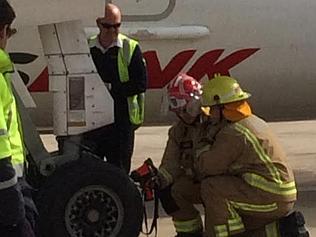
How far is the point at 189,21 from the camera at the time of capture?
9445 millimetres

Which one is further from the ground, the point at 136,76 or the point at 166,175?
the point at 136,76

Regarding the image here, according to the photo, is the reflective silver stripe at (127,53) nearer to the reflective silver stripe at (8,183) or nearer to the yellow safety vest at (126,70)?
the yellow safety vest at (126,70)

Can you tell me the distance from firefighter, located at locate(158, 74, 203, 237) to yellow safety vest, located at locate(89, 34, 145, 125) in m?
0.79

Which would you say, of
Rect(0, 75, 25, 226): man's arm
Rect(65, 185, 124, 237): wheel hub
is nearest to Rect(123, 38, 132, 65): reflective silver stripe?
Rect(65, 185, 124, 237): wheel hub

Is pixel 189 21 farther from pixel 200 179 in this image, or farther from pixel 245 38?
pixel 200 179

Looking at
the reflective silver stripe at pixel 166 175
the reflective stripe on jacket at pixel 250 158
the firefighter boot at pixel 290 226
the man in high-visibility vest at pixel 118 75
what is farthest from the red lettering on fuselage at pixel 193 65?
the firefighter boot at pixel 290 226

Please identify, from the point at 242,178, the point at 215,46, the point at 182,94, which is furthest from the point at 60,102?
the point at 215,46

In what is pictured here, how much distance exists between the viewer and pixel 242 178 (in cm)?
767

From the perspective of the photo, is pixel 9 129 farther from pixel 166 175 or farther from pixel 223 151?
pixel 166 175

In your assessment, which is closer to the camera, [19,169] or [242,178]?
[19,169]

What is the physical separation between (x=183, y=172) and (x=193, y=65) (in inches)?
62.6

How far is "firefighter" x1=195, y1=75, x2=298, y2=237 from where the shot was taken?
760 centimetres

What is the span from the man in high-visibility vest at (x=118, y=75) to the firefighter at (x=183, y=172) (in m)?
0.75

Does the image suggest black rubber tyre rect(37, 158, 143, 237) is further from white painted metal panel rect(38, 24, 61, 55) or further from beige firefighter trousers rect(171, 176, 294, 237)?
white painted metal panel rect(38, 24, 61, 55)
